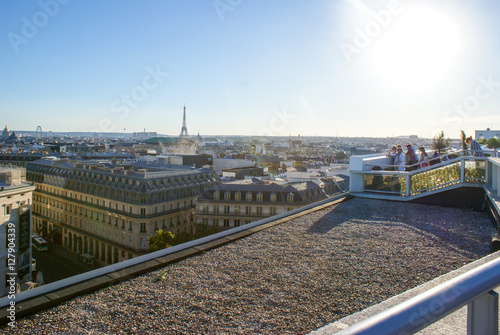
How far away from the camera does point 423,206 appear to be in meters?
8.23

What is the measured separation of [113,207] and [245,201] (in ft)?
43.1

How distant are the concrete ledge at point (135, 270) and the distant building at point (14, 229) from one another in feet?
48.0

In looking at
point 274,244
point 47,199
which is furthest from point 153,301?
point 47,199

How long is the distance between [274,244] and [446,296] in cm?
366

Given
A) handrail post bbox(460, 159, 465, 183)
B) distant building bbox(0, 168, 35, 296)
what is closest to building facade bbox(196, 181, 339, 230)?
distant building bbox(0, 168, 35, 296)

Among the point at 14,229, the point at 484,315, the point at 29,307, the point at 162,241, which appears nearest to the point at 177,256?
the point at 29,307

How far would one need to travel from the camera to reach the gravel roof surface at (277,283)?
9.77 ft

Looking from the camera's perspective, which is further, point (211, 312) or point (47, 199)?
point (47, 199)

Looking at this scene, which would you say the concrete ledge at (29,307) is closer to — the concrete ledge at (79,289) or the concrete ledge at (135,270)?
the concrete ledge at (79,289)

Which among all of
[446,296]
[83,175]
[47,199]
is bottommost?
[47,199]

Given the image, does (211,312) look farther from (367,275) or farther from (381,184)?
(381,184)

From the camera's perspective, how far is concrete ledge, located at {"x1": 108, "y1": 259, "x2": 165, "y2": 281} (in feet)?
12.3

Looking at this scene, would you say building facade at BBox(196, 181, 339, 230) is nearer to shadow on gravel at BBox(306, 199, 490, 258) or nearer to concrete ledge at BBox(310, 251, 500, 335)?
shadow on gravel at BBox(306, 199, 490, 258)

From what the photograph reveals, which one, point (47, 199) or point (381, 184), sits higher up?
point (381, 184)
